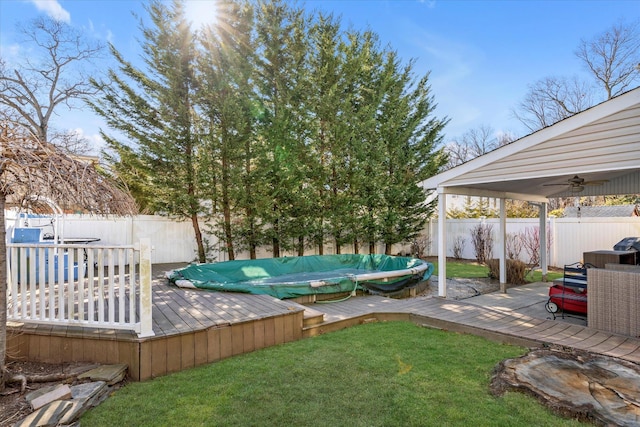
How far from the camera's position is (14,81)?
520 inches

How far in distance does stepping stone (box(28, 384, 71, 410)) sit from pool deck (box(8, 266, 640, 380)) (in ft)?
1.90

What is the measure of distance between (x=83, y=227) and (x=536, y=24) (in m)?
16.3

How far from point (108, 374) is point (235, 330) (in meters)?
1.27

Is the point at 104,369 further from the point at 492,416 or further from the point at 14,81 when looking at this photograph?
the point at 14,81

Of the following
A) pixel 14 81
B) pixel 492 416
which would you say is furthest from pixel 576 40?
pixel 14 81

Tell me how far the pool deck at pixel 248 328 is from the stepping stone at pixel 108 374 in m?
0.08

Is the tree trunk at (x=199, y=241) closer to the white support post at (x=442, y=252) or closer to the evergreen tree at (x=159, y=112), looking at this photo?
the evergreen tree at (x=159, y=112)

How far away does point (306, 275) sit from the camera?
8422 mm

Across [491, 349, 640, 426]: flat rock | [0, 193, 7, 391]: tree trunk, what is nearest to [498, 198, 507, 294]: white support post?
[491, 349, 640, 426]: flat rock

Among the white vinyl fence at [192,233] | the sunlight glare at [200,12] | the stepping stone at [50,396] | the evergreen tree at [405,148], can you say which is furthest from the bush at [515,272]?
the sunlight glare at [200,12]

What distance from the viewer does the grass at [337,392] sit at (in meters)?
2.54

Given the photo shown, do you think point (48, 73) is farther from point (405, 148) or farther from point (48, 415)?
point (48, 415)

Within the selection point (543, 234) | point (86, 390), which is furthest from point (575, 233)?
point (86, 390)

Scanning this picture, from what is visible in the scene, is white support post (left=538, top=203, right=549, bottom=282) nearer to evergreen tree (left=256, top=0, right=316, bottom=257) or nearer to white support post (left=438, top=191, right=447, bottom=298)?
white support post (left=438, top=191, right=447, bottom=298)
